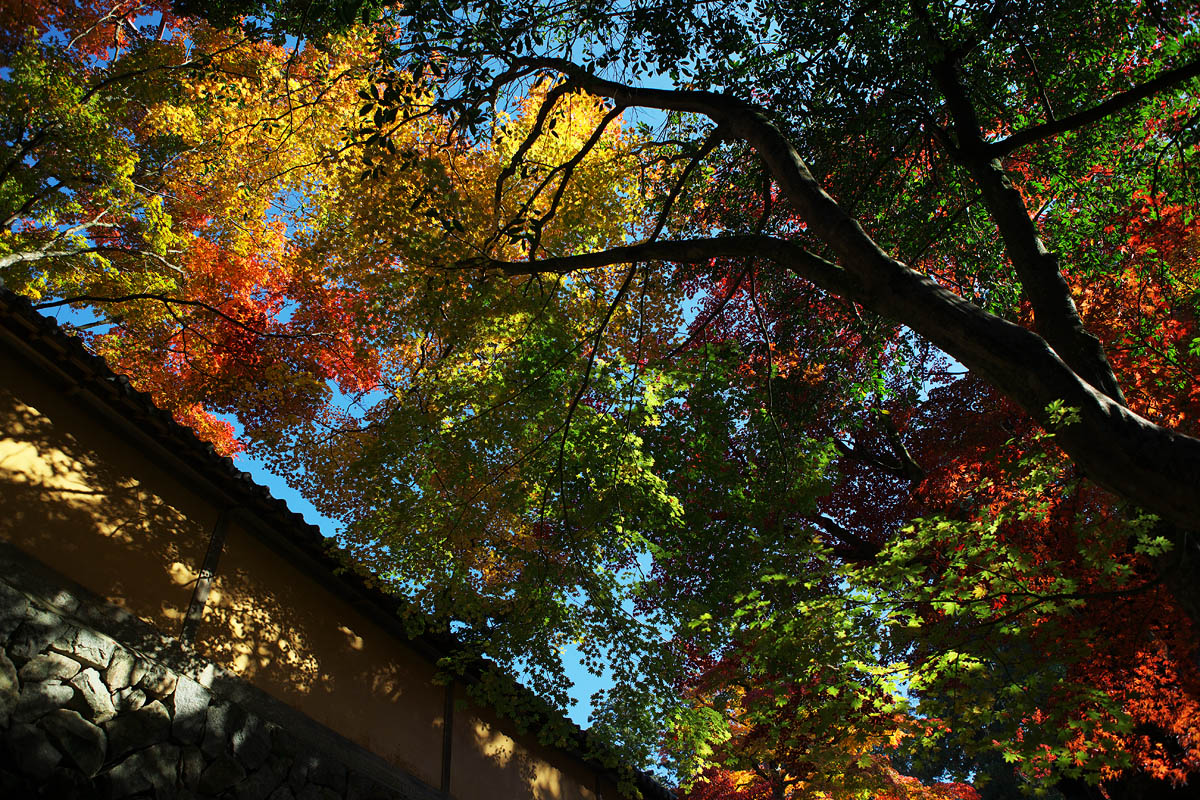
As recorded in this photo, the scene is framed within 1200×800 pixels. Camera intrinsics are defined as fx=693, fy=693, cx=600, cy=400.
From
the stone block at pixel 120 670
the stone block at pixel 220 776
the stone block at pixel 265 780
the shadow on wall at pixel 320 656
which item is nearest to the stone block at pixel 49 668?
the stone block at pixel 120 670

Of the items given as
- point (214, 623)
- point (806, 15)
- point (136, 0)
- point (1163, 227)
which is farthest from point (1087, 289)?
point (136, 0)

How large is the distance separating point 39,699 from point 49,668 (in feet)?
0.83

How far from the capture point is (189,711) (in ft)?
23.0

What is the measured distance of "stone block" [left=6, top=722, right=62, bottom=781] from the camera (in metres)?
5.59

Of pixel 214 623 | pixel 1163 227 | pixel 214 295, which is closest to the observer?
pixel 214 623

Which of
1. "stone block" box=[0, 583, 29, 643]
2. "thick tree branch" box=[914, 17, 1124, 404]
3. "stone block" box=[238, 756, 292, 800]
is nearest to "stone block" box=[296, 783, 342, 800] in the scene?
"stone block" box=[238, 756, 292, 800]

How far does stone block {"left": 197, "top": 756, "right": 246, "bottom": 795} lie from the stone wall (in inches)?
0.4

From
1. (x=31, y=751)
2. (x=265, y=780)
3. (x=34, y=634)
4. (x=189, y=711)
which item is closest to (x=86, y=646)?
(x=34, y=634)

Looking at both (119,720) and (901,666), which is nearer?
(119,720)

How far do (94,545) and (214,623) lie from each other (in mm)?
1475

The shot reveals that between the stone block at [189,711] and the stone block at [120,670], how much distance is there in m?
0.49

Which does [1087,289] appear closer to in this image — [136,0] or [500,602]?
[500,602]

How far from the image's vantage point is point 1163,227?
10562 millimetres

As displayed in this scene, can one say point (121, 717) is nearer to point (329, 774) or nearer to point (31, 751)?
point (31, 751)
